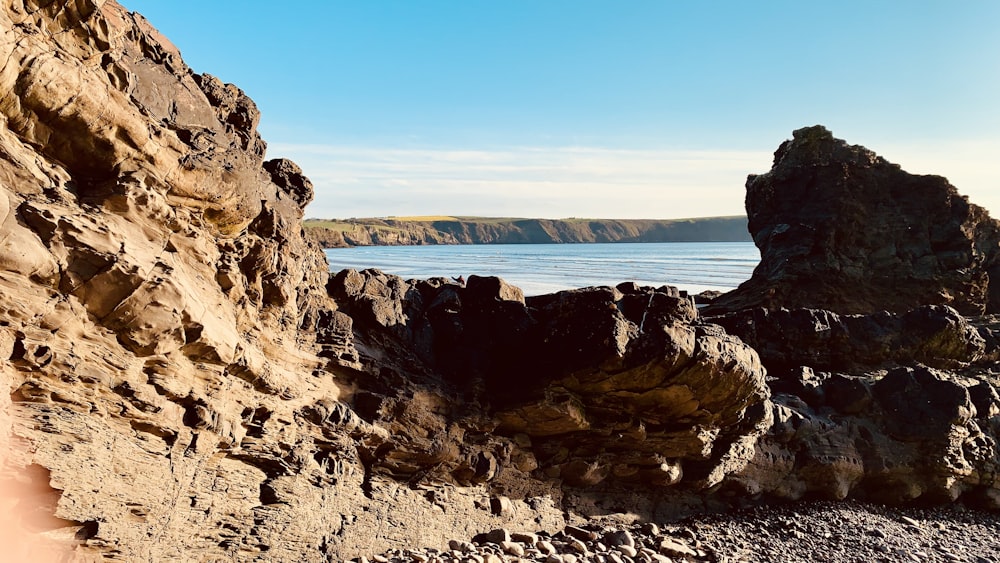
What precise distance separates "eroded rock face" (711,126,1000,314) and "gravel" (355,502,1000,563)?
11.5 meters

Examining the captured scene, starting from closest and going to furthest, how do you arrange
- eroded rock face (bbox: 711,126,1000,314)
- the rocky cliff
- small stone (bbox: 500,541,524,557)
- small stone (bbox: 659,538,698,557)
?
the rocky cliff → small stone (bbox: 500,541,524,557) → small stone (bbox: 659,538,698,557) → eroded rock face (bbox: 711,126,1000,314)

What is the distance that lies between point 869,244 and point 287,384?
24.7 metres

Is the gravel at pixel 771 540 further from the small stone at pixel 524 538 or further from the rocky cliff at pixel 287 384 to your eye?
the rocky cliff at pixel 287 384

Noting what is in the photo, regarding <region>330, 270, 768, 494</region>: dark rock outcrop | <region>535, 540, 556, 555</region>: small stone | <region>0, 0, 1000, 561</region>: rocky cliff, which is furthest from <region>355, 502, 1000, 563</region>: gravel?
<region>330, 270, 768, 494</region>: dark rock outcrop

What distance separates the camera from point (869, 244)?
2475 cm

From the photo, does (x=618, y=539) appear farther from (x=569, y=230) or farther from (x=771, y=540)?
(x=569, y=230)

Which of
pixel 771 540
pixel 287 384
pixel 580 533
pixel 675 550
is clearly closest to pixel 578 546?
pixel 580 533

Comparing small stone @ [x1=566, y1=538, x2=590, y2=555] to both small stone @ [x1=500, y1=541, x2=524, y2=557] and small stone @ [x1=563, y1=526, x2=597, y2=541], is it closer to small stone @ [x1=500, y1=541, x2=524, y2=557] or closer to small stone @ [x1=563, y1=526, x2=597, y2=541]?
small stone @ [x1=563, y1=526, x2=597, y2=541]

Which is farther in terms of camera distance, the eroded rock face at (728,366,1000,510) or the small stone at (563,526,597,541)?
the eroded rock face at (728,366,1000,510)

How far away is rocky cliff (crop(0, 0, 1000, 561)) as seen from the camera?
6637mm

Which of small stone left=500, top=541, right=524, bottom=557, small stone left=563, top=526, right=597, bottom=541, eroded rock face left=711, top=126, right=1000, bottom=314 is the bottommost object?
small stone left=563, top=526, right=597, bottom=541

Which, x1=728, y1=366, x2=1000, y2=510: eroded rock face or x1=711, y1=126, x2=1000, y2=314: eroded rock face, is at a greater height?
x1=711, y1=126, x2=1000, y2=314: eroded rock face

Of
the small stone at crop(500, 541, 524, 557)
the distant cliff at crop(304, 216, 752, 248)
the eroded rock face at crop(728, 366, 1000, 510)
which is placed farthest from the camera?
the distant cliff at crop(304, 216, 752, 248)

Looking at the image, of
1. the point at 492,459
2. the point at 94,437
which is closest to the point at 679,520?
the point at 492,459
